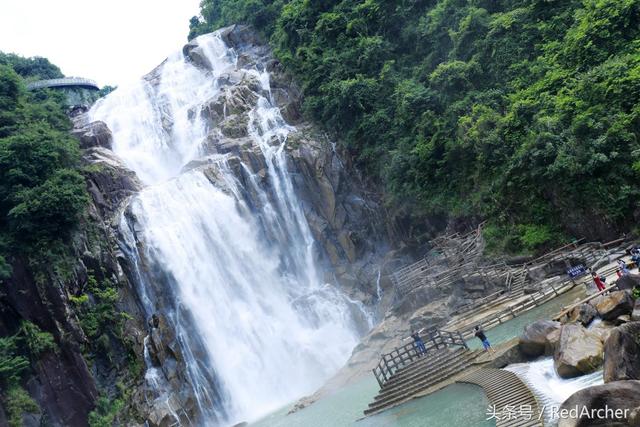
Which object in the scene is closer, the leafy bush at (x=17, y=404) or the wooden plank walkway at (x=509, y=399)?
the wooden plank walkway at (x=509, y=399)

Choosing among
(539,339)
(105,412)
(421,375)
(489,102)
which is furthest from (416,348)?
(489,102)

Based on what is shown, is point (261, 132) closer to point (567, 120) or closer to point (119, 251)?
point (119, 251)

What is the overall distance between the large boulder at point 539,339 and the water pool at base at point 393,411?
1824 millimetres

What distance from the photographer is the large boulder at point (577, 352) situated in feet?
37.7

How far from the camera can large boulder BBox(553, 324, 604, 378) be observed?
37.7 feet

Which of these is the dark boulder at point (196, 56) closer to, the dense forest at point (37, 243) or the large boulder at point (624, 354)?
the dense forest at point (37, 243)

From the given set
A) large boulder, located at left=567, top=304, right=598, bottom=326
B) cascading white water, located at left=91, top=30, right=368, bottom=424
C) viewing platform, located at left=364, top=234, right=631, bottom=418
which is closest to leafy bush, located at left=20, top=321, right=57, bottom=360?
cascading white water, located at left=91, top=30, right=368, bottom=424

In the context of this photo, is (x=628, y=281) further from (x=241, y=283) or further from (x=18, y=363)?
(x=18, y=363)

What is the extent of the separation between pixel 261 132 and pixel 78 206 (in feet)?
49.9

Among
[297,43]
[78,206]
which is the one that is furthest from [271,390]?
[297,43]

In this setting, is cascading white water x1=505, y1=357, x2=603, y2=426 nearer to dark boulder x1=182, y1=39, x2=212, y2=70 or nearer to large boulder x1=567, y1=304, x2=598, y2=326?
large boulder x1=567, y1=304, x2=598, y2=326

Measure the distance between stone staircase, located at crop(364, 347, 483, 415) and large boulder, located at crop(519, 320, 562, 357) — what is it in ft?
8.25

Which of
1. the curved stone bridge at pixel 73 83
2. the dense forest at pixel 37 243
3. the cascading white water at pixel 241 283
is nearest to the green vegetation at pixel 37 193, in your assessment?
the dense forest at pixel 37 243

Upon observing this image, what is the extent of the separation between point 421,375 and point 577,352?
621 centimetres
